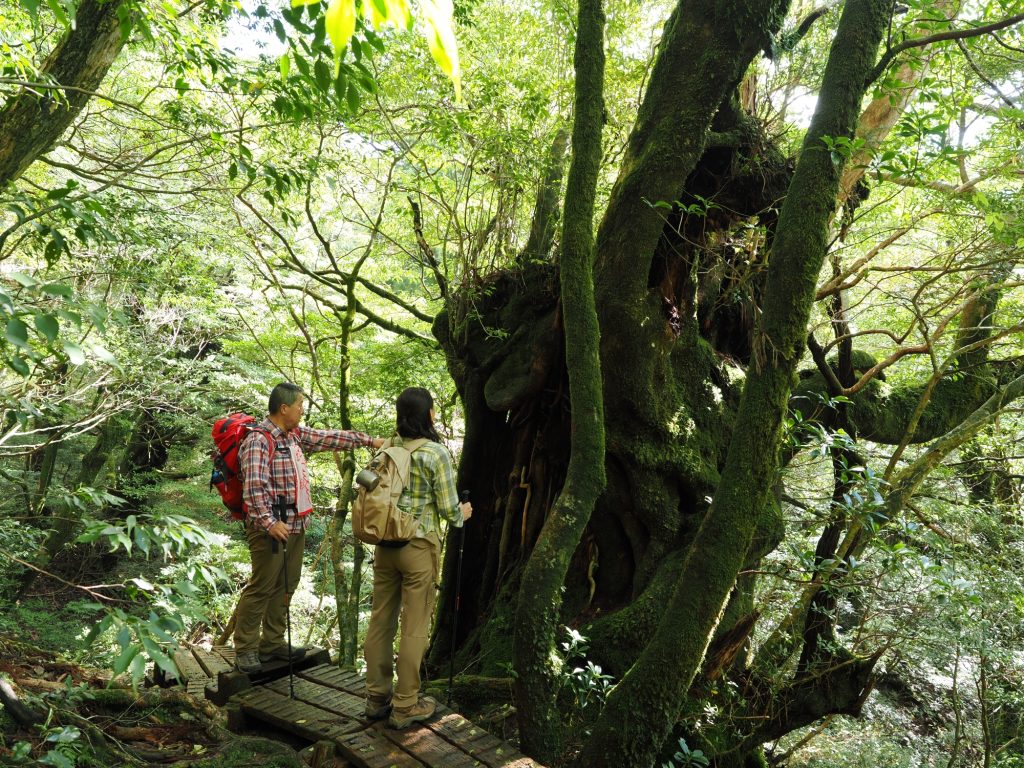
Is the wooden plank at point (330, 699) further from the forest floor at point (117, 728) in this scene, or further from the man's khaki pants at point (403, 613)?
the forest floor at point (117, 728)

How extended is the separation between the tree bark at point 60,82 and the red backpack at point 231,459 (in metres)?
2.35

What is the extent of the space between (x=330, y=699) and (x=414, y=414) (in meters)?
2.04

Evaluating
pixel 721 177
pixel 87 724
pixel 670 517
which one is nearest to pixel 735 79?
pixel 721 177

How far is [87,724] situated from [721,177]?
19.3 feet

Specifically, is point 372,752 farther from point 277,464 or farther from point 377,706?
point 277,464

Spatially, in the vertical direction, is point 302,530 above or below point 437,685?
above

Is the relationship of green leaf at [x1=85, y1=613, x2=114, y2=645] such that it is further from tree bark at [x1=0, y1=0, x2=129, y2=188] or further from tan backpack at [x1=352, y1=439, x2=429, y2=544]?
tree bark at [x1=0, y1=0, x2=129, y2=188]

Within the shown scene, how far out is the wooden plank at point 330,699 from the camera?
159 inches

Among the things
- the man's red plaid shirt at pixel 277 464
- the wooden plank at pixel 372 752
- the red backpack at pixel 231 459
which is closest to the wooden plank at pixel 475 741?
the wooden plank at pixel 372 752

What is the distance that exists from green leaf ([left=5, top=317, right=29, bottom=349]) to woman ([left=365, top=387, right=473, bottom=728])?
2231 mm

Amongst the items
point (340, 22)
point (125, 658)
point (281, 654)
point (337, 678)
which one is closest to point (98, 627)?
point (125, 658)

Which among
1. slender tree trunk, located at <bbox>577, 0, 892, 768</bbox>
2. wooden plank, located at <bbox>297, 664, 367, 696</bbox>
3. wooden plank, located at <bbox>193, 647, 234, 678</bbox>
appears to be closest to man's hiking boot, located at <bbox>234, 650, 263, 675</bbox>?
wooden plank, located at <bbox>297, 664, 367, 696</bbox>

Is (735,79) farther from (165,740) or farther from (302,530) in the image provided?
(165,740)

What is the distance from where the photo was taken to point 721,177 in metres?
5.54
